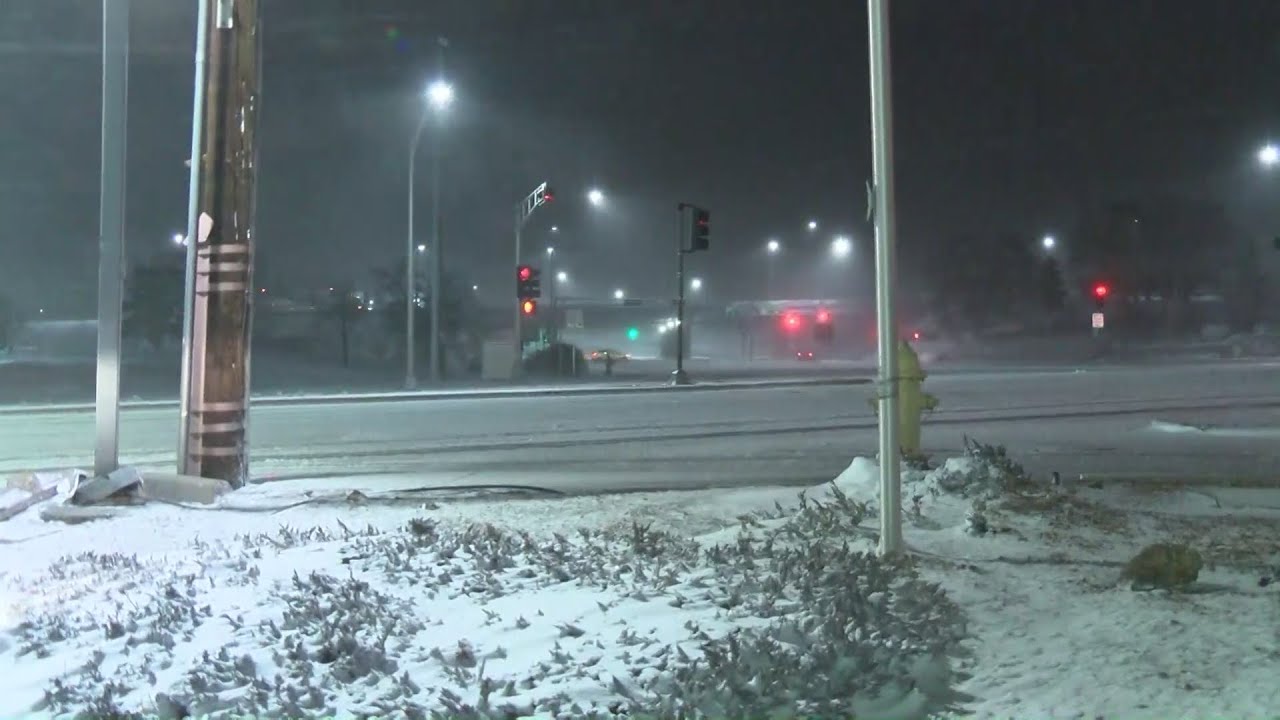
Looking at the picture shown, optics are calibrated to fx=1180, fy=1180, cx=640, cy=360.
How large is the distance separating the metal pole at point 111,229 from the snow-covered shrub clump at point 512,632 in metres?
3.83

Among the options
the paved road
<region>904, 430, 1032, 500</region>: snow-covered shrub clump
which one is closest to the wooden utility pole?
the paved road

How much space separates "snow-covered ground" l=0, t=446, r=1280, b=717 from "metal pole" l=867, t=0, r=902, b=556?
387 millimetres

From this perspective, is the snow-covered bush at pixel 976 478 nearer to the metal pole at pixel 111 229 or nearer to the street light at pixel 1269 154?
the metal pole at pixel 111 229

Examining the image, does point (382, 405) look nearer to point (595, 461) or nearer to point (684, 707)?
point (595, 461)

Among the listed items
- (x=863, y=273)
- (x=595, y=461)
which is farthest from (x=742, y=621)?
(x=863, y=273)

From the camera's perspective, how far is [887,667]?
5.04m

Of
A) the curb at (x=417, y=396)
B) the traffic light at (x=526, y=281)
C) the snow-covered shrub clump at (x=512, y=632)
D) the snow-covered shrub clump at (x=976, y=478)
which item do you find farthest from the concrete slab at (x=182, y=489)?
the traffic light at (x=526, y=281)

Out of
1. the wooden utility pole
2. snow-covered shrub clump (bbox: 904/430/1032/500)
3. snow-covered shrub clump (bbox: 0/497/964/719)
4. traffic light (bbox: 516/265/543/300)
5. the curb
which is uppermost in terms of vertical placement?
traffic light (bbox: 516/265/543/300)

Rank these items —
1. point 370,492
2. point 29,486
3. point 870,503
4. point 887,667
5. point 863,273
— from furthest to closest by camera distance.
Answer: point 863,273 < point 370,492 < point 29,486 < point 870,503 < point 887,667

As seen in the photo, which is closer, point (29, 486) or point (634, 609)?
point (634, 609)

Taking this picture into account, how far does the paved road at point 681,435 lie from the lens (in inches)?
590

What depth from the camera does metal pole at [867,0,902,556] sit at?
7.22m

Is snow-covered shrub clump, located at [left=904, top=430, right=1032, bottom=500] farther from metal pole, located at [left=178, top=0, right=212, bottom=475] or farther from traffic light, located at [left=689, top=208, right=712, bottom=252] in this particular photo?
traffic light, located at [left=689, top=208, right=712, bottom=252]

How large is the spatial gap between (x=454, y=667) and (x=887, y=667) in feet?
6.36
